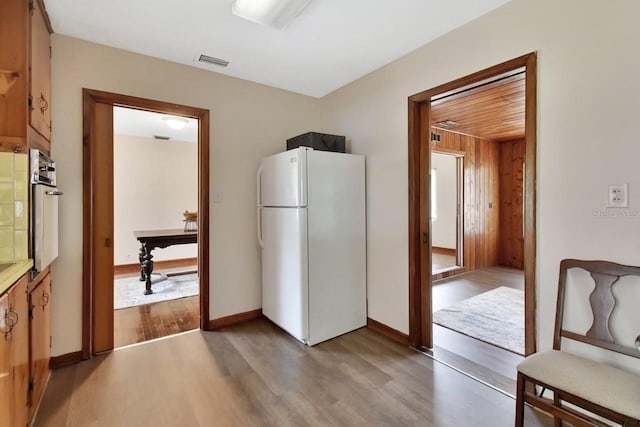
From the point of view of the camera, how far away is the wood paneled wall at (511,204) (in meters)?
5.82

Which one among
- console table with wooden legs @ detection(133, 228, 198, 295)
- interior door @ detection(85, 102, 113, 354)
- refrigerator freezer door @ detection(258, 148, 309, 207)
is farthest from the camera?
console table with wooden legs @ detection(133, 228, 198, 295)

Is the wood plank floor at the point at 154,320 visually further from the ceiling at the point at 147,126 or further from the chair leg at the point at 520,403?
the chair leg at the point at 520,403

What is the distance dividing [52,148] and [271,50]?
1.82 metres

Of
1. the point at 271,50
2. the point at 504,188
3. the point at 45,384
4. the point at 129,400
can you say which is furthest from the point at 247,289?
the point at 504,188

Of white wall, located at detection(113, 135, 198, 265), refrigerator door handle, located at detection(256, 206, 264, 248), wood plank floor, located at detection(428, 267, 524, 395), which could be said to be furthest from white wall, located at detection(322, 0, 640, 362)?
white wall, located at detection(113, 135, 198, 265)

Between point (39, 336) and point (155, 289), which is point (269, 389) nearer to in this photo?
point (39, 336)

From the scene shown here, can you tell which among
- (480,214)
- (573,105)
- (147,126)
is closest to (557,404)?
(573,105)

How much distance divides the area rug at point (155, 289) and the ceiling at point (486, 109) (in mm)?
3492

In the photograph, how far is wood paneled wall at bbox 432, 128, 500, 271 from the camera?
534 centimetres

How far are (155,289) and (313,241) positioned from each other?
2.96m

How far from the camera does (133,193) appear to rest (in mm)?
5527

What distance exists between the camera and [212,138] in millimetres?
2951

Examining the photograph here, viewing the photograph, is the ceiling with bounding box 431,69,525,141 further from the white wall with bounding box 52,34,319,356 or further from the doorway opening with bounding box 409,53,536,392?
the white wall with bounding box 52,34,319,356

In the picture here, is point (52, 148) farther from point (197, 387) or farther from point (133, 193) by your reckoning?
point (133, 193)
